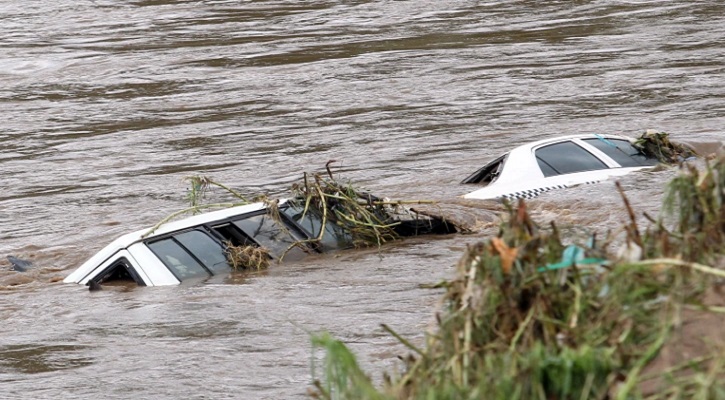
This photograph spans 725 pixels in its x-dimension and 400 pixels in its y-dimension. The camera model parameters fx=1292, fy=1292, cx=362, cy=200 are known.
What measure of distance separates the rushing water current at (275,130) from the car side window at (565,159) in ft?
1.65

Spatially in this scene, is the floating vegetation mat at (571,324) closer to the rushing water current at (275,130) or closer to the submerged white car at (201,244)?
the rushing water current at (275,130)

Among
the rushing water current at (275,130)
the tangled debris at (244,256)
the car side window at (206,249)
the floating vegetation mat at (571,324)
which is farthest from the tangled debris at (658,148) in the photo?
the floating vegetation mat at (571,324)

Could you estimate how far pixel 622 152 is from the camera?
14.4m

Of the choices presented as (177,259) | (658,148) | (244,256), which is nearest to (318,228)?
(244,256)

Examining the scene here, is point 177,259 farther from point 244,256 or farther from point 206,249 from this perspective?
point 244,256

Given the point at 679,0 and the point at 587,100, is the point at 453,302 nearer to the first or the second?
the point at 587,100

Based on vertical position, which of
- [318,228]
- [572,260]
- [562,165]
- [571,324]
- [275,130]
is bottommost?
[275,130]

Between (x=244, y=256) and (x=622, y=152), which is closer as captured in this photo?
(x=244, y=256)

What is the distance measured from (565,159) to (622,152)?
0.67m

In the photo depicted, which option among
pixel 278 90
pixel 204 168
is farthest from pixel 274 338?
pixel 278 90

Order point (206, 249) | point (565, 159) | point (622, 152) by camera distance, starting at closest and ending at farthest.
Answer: point (206, 249) → point (565, 159) → point (622, 152)

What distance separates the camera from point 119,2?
4756cm

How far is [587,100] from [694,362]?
21960 millimetres

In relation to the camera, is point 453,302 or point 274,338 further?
point 274,338
